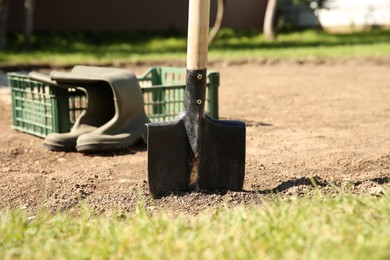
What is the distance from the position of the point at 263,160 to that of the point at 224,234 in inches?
89.8

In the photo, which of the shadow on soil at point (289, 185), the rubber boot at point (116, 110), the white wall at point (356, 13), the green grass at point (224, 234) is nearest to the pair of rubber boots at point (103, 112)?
the rubber boot at point (116, 110)

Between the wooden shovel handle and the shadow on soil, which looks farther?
the shadow on soil

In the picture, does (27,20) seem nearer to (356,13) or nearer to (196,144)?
(356,13)

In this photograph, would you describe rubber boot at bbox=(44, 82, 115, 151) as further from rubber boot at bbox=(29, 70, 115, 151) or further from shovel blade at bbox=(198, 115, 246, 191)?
shovel blade at bbox=(198, 115, 246, 191)

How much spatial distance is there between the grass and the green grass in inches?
390

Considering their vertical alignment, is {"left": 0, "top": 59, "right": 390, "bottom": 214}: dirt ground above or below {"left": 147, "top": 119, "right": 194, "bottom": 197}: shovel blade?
below

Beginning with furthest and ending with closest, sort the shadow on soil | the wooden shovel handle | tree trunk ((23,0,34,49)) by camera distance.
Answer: tree trunk ((23,0,34,49)) → the shadow on soil → the wooden shovel handle

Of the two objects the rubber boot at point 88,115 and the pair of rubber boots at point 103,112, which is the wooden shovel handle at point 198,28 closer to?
the pair of rubber boots at point 103,112

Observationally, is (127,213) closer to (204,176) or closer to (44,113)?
(204,176)

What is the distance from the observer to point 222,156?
4.57 m

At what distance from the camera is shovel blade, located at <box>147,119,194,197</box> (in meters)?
4.41

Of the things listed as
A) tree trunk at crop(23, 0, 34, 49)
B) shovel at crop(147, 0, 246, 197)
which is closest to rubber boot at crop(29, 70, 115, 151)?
shovel at crop(147, 0, 246, 197)

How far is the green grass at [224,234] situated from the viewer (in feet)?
10.0

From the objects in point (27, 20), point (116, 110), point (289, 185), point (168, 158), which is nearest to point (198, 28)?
point (168, 158)
